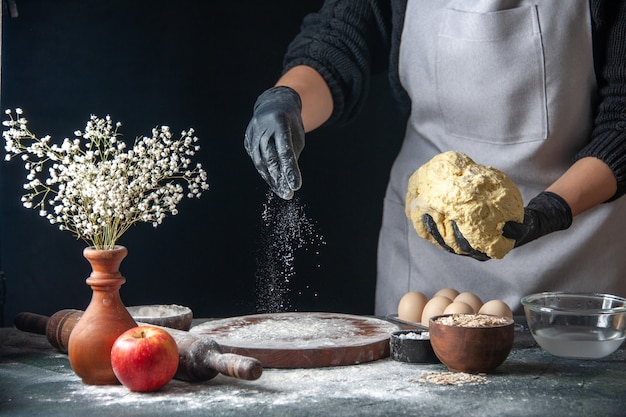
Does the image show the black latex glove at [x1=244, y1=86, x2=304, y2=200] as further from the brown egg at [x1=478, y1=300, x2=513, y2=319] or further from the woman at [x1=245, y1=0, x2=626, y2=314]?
the brown egg at [x1=478, y1=300, x2=513, y2=319]

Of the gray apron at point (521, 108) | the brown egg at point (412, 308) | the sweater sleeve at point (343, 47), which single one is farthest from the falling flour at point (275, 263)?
the brown egg at point (412, 308)

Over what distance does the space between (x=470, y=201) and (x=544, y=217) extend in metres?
0.35

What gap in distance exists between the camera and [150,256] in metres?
3.22

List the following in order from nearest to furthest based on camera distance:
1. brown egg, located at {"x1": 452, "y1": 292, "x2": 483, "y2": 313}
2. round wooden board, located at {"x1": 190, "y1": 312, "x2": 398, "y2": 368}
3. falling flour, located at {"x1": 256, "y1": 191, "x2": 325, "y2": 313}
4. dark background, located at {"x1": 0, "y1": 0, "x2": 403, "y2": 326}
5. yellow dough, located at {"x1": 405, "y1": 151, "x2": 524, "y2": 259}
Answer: round wooden board, located at {"x1": 190, "y1": 312, "x2": 398, "y2": 368} → yellow dough, located at {"x1": 405, "y1": 151, "x2": 524, "y2": 259} → brown egg, located at {"x1": 452, "y1": 292, "x2": 483, "y2": 313} → dark background, located at {"x1": 0, "y1": 0, "x2": 403, "y2": 326} → falling flour, located at {"x1": 256, "y1": 191, "x2": 325, "y2": 313}

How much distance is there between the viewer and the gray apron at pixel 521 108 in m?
2.44

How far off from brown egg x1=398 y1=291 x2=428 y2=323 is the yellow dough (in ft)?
0.58

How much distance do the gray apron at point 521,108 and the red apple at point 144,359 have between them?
4.19ft

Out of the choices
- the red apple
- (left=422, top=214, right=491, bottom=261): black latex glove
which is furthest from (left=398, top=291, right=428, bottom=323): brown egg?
the red apple

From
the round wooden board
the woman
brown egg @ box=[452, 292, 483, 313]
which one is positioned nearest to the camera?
the round wooden board

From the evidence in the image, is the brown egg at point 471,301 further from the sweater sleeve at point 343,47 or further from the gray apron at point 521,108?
the sweater sleeve at point 343,47

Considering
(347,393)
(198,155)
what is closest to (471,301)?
(347,393)

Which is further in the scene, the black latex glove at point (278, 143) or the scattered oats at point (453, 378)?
the black latex glove at point (278, 143)

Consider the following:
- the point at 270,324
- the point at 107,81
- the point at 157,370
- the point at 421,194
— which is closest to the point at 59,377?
the point at 157,370

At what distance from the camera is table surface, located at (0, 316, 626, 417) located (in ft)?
4.83
